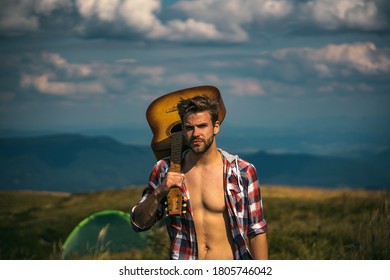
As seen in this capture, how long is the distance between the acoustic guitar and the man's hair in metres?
0.11

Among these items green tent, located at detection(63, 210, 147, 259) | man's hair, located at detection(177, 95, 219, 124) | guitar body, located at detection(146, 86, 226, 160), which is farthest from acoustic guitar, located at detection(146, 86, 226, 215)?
green tent, located at detection(63, 210, 147, 259)

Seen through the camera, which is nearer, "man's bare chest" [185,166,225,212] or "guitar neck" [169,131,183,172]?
"guitar neck" [169,131,183,172]

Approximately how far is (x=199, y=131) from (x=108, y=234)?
938cm

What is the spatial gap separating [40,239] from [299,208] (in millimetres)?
6185

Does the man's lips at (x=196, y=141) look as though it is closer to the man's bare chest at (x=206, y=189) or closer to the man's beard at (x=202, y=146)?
the man's beard at (x=202, y=146)

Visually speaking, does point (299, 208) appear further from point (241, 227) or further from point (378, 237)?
point (241, 227)

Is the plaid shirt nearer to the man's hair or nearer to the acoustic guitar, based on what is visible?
the acoustic guitar

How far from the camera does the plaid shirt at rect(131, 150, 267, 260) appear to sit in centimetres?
715

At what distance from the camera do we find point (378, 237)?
1261 centimetres

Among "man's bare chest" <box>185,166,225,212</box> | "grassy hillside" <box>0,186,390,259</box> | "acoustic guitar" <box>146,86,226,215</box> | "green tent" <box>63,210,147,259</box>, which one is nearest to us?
"acoustic guitar" <box>146,86,226,215</box>

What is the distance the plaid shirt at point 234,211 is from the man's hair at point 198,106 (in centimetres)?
44

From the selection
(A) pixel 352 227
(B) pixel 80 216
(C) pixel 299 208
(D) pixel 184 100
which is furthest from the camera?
(B) pixel 80 216

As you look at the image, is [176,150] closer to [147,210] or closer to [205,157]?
[205,157]
